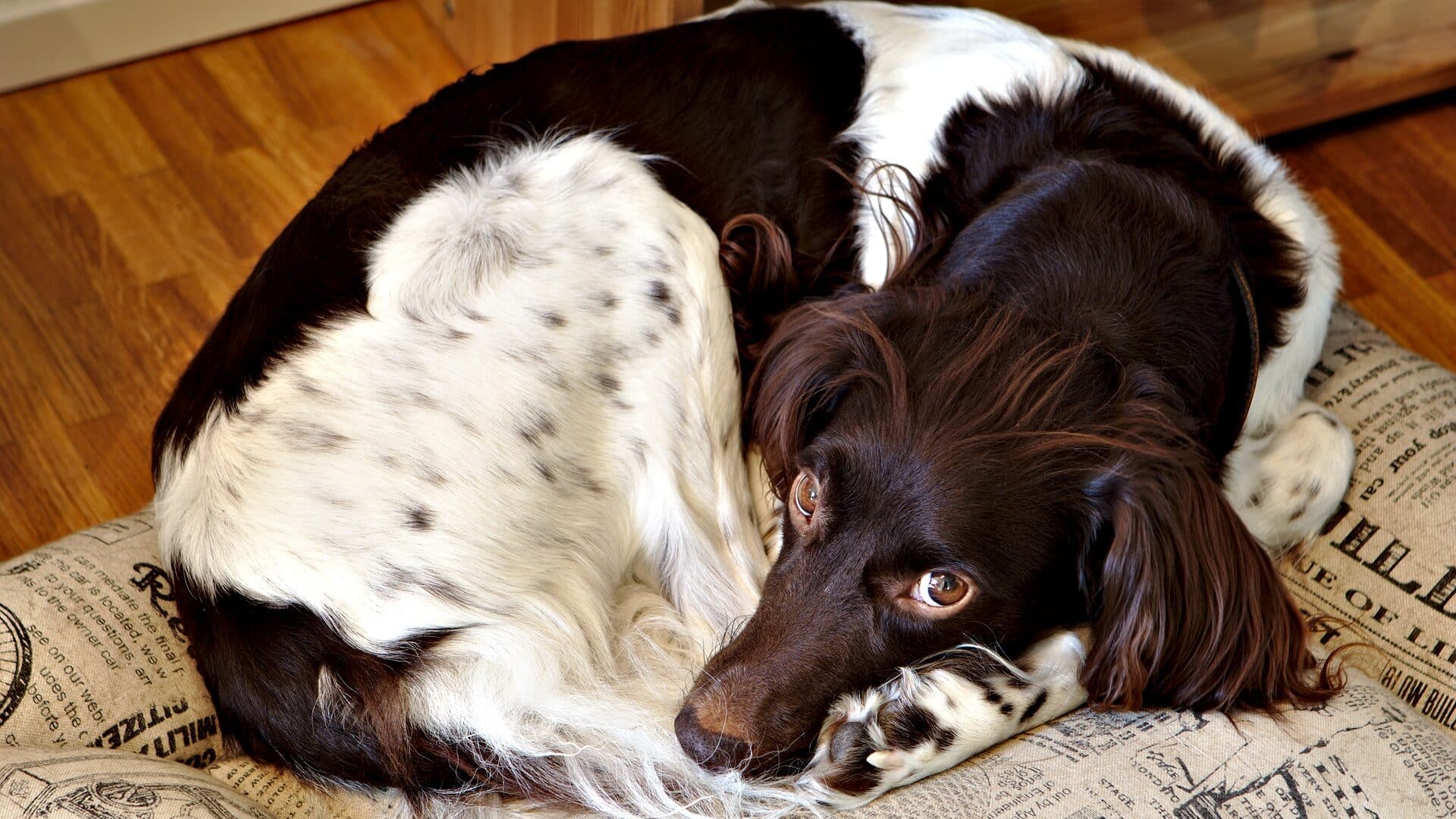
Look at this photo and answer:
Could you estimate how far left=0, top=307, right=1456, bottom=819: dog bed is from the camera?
1.56m

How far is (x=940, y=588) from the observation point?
4.83 feet

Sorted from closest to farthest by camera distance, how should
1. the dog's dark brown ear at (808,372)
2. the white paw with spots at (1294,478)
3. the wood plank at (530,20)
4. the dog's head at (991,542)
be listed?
the dog's head at (991,542)
the dog's dark brown ear at (808,372)
the white paw with spots at (1294,478)
the wood plank at (530,20)

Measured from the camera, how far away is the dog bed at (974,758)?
1.56 metres

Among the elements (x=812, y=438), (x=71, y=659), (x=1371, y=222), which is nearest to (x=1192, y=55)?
(x=1371, y=222)

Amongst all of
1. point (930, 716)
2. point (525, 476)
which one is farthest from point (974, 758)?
point (525, 476)

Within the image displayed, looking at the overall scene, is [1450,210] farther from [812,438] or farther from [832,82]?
[812,438]

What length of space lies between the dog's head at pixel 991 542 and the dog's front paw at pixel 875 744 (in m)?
0.05

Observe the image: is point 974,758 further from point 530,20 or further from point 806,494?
point 530,20

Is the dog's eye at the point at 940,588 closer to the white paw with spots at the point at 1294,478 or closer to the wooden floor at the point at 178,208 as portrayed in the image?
the white paw with spots at the point at 1294,478

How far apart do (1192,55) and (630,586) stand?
1938mm

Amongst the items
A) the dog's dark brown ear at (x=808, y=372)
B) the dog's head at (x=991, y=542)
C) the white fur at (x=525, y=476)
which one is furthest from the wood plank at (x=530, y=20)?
the dog's head at (x=991, y=542)

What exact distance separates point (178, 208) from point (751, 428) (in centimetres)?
158

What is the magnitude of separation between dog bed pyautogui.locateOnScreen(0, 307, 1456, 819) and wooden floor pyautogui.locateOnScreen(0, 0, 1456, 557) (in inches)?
22.6

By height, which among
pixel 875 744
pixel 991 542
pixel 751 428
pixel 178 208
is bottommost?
pixel 178 208
